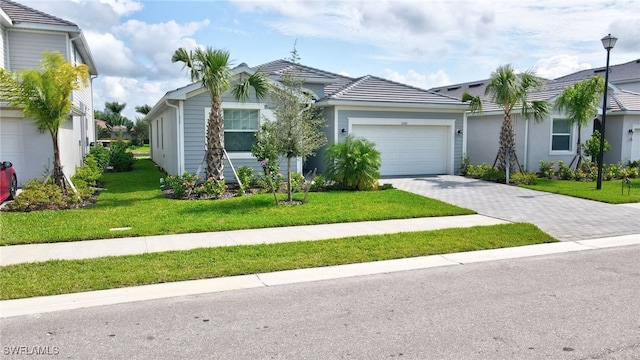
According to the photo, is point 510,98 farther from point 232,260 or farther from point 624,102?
point 232,260

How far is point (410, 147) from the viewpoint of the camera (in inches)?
752

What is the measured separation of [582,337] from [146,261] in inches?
213

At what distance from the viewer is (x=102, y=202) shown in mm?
11812

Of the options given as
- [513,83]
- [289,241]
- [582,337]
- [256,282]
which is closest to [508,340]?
[582,337]

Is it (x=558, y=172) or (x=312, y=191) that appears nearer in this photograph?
(x=312, y=191)

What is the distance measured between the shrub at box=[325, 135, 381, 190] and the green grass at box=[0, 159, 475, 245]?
83 cm

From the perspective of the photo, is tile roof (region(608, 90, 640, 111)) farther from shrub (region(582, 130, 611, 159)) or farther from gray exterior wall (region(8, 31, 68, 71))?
gray exterior wall (region(8, 31, 68, 71))

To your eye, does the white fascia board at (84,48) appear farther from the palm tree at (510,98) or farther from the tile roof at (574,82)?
the tile roof at (574,82)

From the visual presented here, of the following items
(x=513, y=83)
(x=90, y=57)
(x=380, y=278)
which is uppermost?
(x=90, y=57)

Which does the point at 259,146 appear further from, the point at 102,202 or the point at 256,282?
the point at 256,282

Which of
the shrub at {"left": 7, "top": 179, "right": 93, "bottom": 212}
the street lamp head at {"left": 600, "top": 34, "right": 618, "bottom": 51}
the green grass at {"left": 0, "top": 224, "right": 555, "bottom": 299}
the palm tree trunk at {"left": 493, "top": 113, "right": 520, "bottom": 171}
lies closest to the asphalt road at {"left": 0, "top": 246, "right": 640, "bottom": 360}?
the green grass at {"left": 0, "top": 224, "right": 555, "bottom": 299}

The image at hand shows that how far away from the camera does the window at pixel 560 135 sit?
2030 cm

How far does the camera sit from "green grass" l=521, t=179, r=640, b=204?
1355cm

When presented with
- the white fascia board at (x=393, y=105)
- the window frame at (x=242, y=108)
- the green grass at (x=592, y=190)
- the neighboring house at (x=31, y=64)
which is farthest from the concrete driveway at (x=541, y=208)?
the neighboring house at (x=31, y=64)
